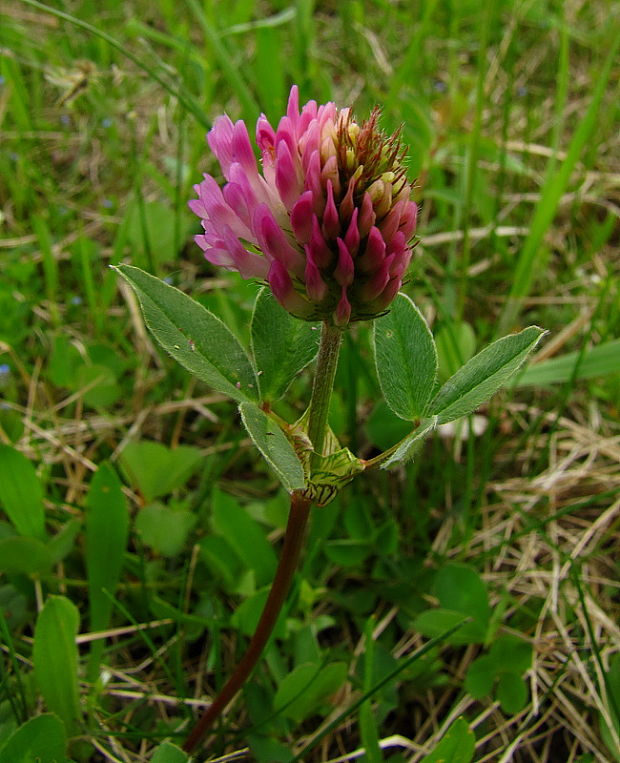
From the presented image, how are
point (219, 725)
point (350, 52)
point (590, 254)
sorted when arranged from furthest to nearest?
point (350, 52) → point (590, 254) → point (219, 725)

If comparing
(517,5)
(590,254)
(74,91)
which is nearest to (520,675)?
(590,254)

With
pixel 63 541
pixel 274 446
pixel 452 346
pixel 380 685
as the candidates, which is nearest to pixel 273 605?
pixel 380 685

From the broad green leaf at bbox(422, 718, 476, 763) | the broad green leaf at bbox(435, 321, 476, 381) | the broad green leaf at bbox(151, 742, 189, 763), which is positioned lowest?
the broad green leaf at bbox(422, 718, 476, 763)

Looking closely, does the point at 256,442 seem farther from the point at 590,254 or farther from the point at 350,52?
the point at 350,52

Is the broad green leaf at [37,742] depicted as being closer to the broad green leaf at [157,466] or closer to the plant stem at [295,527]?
the plant stem at [295,527]

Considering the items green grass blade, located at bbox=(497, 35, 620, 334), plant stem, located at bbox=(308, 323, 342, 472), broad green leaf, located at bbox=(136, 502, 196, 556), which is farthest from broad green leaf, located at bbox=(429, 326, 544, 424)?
green grass blade, located at bbox=(497, 35, 620, 334)

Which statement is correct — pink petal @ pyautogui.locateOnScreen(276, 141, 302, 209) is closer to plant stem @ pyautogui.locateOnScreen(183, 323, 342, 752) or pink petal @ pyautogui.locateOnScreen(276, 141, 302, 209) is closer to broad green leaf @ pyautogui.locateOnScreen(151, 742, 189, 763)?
plant stem @ pyautogui.locateOnScreen(183, 323, 342, 752)
